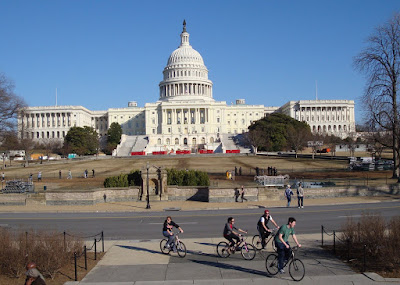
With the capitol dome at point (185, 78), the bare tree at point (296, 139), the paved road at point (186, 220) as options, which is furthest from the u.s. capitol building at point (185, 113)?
the paved road at point (186, 220)

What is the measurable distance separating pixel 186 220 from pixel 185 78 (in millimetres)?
151322

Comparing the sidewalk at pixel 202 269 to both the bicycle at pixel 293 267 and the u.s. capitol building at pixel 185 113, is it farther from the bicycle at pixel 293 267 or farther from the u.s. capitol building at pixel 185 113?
the u.s. capitol building at pixel 185 113

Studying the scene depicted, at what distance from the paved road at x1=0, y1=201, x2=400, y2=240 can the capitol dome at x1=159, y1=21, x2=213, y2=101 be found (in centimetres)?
14173

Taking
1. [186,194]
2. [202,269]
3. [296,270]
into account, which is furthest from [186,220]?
[296,270]

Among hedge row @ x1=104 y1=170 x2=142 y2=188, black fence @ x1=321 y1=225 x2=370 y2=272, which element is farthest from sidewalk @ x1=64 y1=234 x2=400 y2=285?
hedge row @ x1=104 y1=170 x2=142 y2=188

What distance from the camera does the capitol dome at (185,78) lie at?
174125mm

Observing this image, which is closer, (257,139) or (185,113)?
(257,139)

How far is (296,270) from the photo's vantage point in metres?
14.0

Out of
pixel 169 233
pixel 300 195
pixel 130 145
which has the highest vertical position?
pixel 130 145

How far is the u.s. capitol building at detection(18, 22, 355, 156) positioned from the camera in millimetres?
158000

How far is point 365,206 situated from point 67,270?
21810 millimetres

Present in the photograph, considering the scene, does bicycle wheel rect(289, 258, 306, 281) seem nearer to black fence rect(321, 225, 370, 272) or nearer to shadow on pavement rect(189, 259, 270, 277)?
shadow on pavement rect(189, 259, 270, 277)

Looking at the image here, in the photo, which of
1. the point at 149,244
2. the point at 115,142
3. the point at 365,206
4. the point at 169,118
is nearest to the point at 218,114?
the point at 169,118

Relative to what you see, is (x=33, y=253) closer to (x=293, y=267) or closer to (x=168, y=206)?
(x=293, y=267)
